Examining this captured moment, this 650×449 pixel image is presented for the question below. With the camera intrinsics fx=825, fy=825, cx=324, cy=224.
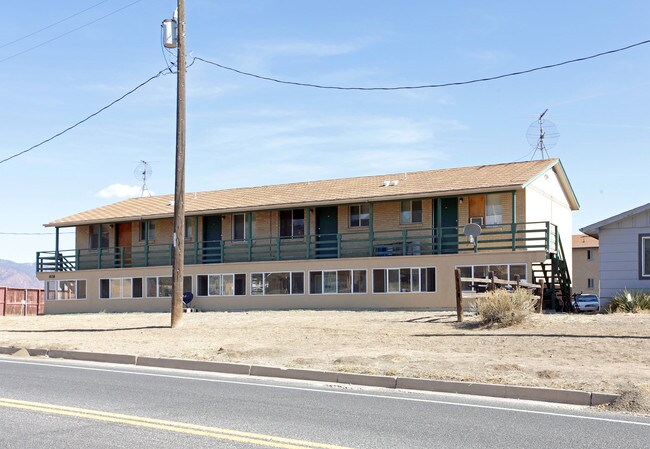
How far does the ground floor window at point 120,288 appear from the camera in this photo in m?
40.3

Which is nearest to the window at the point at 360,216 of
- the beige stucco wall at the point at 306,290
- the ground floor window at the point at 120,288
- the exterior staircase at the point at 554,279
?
the beige stucco wall at the point at 306,290

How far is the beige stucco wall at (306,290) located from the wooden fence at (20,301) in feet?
11.6

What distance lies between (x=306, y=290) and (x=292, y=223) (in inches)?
166

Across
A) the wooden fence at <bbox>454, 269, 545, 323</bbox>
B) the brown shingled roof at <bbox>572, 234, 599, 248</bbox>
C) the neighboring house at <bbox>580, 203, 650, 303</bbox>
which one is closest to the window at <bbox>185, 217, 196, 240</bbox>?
the wooden fence at <bbox>454, 269, 545, 323</bbox>

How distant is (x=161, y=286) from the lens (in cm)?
3947

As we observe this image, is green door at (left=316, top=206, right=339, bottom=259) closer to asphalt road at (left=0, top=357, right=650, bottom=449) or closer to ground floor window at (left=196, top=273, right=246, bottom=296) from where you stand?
ground floor window at (left=196, top=273, right=246, bottom=296)

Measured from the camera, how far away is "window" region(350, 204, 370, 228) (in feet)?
119

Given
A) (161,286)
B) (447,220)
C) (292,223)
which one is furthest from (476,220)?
(161,286)

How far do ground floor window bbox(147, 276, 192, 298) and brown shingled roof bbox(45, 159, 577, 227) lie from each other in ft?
10.0

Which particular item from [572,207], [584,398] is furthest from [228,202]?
[584,398]

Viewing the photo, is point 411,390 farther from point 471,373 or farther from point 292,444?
point 292,444

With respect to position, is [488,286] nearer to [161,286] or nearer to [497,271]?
[497,271]

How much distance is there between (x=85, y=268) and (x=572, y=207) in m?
25.5

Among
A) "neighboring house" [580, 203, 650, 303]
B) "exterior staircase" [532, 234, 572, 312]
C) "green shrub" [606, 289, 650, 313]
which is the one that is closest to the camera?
"green shrub" [606, 289, 650, 313]
